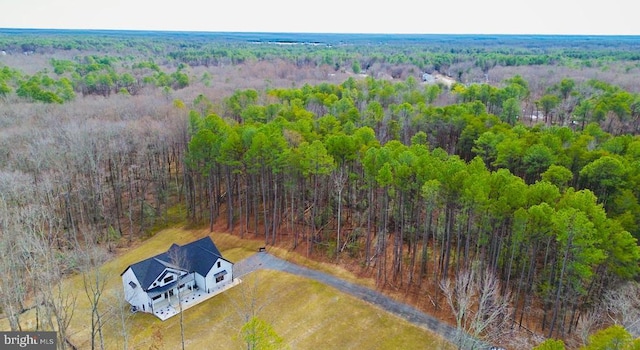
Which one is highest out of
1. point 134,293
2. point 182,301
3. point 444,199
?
point 444,199

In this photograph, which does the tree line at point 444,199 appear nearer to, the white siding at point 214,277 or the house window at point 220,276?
the white siding at point 214,277

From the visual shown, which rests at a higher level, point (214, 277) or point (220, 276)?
point (214, 277)

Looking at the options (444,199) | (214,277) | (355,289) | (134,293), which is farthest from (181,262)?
(444,199)

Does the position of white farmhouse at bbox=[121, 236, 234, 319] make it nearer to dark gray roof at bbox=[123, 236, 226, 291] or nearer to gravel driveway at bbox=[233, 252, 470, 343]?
dark gray roof at bbox=[123, 236, 226, 291]

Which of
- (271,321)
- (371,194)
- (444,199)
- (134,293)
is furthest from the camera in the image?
(371,194)

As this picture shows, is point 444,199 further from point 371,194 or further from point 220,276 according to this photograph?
point 220,276

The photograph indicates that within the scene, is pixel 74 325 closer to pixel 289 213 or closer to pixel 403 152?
pixel 289 213
